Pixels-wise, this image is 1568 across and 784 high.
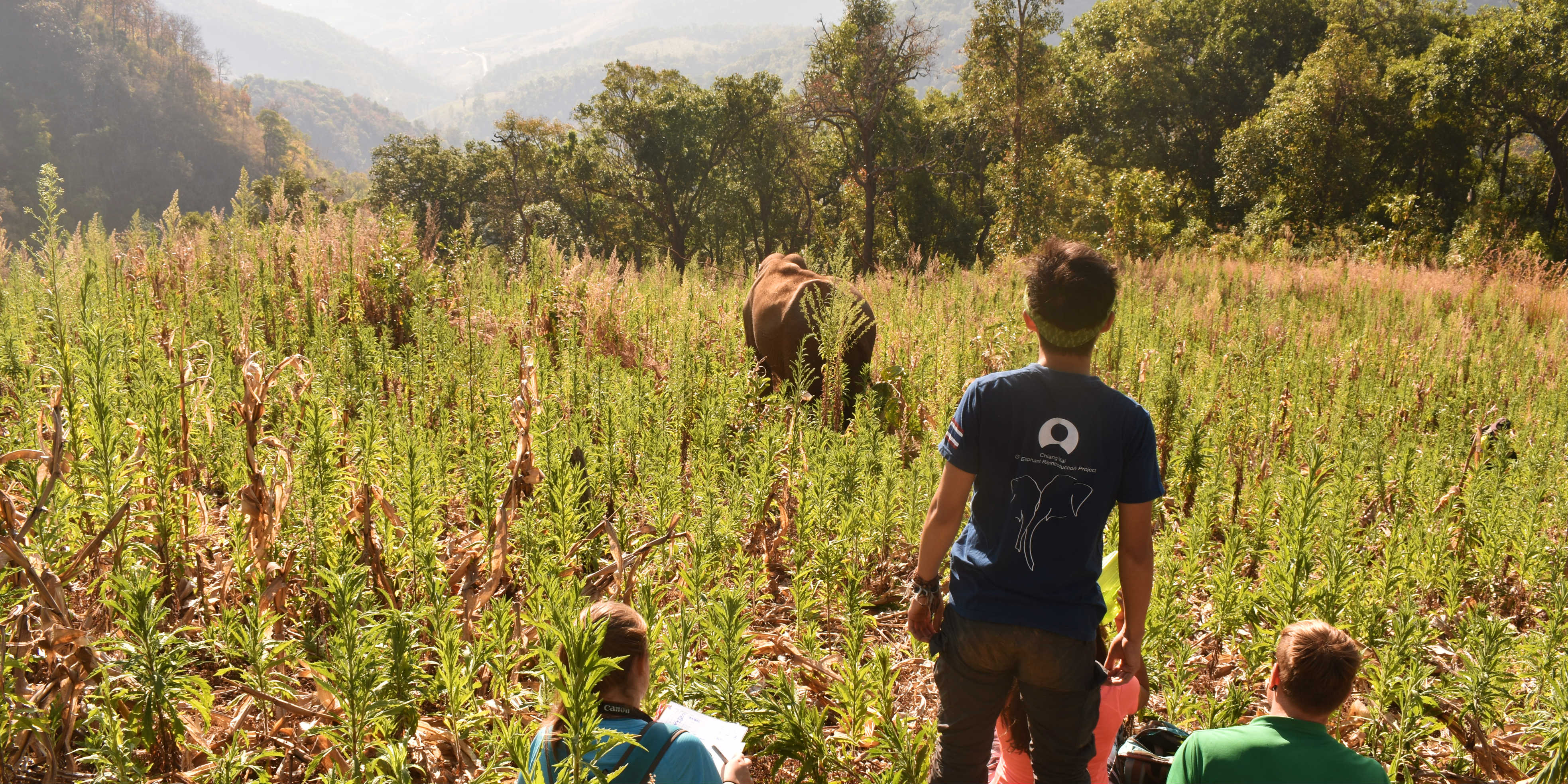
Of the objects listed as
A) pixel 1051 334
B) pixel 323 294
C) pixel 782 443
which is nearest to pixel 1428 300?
pixel 782 443

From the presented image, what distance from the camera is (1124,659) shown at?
2.52m

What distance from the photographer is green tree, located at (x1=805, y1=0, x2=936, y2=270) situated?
24484mm

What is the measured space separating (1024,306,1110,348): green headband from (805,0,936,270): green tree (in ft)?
72.6

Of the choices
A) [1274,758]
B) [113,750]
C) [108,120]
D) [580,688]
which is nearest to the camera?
[580,688]

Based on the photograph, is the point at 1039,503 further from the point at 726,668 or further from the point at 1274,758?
the point at 726,668

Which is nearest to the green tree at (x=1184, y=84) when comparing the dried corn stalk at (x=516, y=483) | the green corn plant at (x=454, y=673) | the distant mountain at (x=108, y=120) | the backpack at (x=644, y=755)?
the dried corn stalk at (x=516, y=483)

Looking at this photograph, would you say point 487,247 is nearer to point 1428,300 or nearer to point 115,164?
point 1428,300

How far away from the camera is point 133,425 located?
369 centimetres

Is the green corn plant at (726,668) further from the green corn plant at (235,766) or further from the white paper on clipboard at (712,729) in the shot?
the green corn plant at (235,766)

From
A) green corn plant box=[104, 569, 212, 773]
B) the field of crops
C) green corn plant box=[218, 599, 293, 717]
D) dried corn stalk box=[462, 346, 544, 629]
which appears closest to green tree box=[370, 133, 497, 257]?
the field of crops

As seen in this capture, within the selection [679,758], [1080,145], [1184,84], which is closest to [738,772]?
[679,758]

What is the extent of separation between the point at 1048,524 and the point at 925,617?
487 mm

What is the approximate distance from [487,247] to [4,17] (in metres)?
115

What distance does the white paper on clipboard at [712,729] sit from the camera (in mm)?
2352
